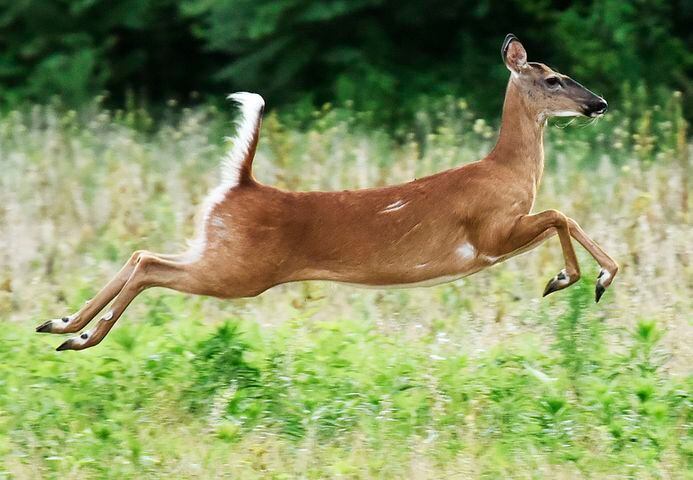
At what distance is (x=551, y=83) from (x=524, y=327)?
4.52 feet

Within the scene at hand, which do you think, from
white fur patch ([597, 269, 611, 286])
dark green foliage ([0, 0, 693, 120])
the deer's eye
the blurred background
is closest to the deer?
white fur patch ([597, 269, 611, 286])

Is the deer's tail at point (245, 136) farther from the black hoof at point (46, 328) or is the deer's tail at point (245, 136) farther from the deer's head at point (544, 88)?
the deer's head at point (544, 88)

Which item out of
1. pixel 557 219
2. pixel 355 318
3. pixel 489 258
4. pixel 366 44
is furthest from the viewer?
pixel 366 44

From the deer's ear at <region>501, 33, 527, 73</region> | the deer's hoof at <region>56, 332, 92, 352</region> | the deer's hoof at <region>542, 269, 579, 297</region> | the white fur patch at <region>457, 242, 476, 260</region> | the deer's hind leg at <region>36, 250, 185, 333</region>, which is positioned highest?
the deer's ear at <region>501, 33, 527, 73</region>

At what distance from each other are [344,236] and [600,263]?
1.12 metres

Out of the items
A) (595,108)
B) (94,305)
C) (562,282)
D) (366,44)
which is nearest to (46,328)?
(94,305)

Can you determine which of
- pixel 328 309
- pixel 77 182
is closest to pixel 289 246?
pixel 328 309

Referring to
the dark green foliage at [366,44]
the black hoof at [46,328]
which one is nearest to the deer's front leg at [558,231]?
the black hoof at [46,328]

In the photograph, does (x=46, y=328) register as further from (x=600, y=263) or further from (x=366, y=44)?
(x=366, y=44)

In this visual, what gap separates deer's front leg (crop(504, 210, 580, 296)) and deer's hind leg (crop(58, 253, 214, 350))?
4.46 feet

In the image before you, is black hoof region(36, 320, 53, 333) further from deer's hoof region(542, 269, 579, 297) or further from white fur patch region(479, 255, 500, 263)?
deer's hoof region(542, 269, 579, 297)

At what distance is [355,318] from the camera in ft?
23.7

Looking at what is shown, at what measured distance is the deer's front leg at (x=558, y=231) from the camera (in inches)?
226

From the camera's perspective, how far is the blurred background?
5.29m
